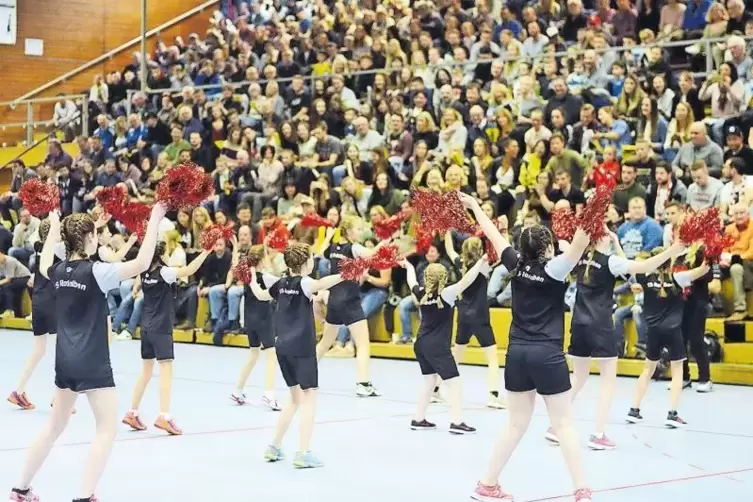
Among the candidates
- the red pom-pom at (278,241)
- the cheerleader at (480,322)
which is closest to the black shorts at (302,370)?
the red pom-pom at (278,241)

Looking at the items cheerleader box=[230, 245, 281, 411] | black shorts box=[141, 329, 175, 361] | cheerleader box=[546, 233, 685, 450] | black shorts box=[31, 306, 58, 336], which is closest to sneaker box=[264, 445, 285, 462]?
black shorts box=[141, 329, 175, 361]

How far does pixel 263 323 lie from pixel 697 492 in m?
4.89

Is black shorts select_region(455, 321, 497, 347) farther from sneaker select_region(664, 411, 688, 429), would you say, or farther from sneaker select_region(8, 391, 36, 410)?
sneaker select_region(8, 391, 36, 410)

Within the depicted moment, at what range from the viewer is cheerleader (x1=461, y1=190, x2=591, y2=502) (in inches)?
234

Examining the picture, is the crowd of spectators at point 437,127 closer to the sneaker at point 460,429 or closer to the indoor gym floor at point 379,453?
the indoor gym floor at point 379,453

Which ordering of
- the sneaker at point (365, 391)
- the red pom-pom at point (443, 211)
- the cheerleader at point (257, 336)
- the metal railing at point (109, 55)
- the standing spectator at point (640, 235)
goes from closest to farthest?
1. the red pom-pom at point (443, 211)
2. the cheerleader at point (257, 336)
3. the sneaker at point (365, 391)
4. the standing spectator at point (640, 235)
5. the metal railing at point (109, 55)

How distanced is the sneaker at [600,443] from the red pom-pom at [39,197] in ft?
14.3

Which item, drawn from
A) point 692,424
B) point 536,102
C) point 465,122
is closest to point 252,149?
point 465,122

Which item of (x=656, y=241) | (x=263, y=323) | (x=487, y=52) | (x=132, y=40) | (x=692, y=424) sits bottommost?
(x=692, y=424)

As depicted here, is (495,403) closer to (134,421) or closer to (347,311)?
(347,311)

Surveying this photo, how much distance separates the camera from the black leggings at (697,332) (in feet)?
35.8

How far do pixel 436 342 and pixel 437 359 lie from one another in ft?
0.46

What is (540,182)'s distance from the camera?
13.5 metres

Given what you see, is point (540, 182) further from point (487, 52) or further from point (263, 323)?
point (263, 323)
